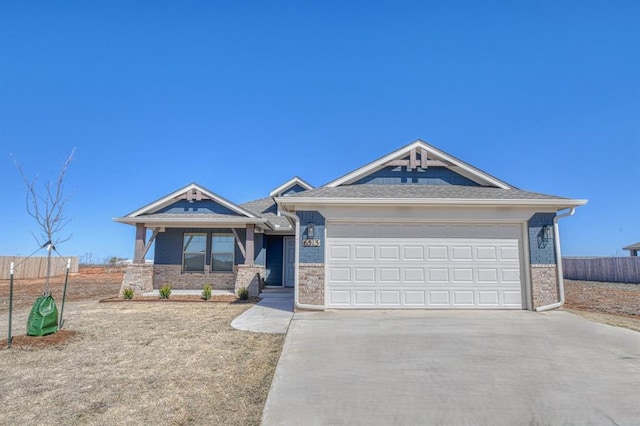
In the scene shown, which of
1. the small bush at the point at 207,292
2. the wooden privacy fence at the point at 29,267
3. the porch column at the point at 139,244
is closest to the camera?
the small bush at the point at 207,292

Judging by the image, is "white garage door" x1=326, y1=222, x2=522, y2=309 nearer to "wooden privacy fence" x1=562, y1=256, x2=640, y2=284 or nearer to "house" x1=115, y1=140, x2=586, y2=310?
"house" x1=115, y1=140, x2=586, y2=310

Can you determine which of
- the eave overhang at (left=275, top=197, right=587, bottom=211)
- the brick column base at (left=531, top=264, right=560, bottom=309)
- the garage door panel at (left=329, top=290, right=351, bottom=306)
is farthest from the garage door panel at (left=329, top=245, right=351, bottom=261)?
the brick column base at (left=531, top=264, right=560, bottom=309)

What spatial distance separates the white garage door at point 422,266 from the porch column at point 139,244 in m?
8.72

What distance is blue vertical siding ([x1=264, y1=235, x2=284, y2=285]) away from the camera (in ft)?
53.0

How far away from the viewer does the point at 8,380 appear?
4.43 meters

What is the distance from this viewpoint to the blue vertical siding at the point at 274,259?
16.2 metres

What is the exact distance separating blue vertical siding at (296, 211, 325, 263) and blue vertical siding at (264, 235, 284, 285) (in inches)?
294

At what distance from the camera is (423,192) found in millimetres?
9703

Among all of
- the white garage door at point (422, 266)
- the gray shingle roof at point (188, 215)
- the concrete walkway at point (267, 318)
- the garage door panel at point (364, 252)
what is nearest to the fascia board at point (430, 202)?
the white garage door at point (422, 266)

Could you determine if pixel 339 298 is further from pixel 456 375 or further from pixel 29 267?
pixel 29 267

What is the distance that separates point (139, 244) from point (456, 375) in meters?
12.9

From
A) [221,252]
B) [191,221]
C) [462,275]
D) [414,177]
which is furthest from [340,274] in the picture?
[221,252]

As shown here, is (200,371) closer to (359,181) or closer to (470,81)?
(359,181)

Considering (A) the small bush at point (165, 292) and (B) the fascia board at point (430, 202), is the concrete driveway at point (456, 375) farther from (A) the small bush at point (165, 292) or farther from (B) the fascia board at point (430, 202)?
(A) the small bush at point (165, 292)
